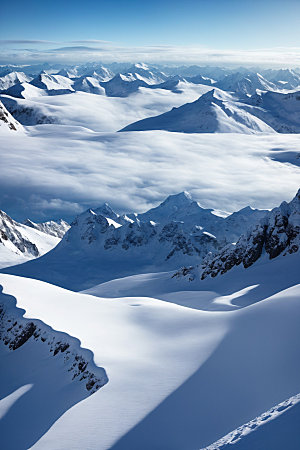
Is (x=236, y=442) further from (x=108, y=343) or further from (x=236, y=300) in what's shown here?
(x=236, y=300)

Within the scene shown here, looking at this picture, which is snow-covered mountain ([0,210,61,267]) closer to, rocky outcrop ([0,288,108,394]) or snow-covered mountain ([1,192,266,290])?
snow-covered mountain ([1,192,266,290])

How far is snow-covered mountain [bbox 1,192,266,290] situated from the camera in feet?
260

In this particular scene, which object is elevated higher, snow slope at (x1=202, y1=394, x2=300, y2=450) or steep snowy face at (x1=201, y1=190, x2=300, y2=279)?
snow slope at (x1=202, y1=394, x2=300, y2=450)

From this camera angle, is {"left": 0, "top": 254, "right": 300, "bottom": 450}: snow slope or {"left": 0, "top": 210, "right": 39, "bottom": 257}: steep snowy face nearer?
{"left": 0, "top": 254, "right": 300, "bottom": 450}: snow slope

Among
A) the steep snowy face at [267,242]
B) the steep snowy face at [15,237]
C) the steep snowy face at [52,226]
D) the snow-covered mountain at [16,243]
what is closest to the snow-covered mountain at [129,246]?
the snow-covered mountain at [16,243]

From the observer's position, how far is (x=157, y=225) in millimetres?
92688

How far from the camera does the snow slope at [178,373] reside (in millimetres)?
13312

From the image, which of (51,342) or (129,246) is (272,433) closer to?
(51,342)

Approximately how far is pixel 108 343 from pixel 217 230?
71.2 meters

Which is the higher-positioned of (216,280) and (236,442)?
(236,442)

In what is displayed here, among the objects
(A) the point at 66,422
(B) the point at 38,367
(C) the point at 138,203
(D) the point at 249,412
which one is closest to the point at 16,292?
(B) the point at 38,367

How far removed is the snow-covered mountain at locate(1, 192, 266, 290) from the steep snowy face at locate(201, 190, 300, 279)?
102 feet

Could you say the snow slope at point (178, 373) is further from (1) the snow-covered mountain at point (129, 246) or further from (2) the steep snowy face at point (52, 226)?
(2) the steep snowy face at point (52, 226)

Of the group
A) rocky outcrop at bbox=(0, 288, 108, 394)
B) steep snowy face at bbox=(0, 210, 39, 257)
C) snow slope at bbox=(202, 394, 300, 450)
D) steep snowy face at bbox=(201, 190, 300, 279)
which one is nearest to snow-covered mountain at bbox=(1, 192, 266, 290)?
steep snowy face at bbox=(0, 210, 39, 257)
